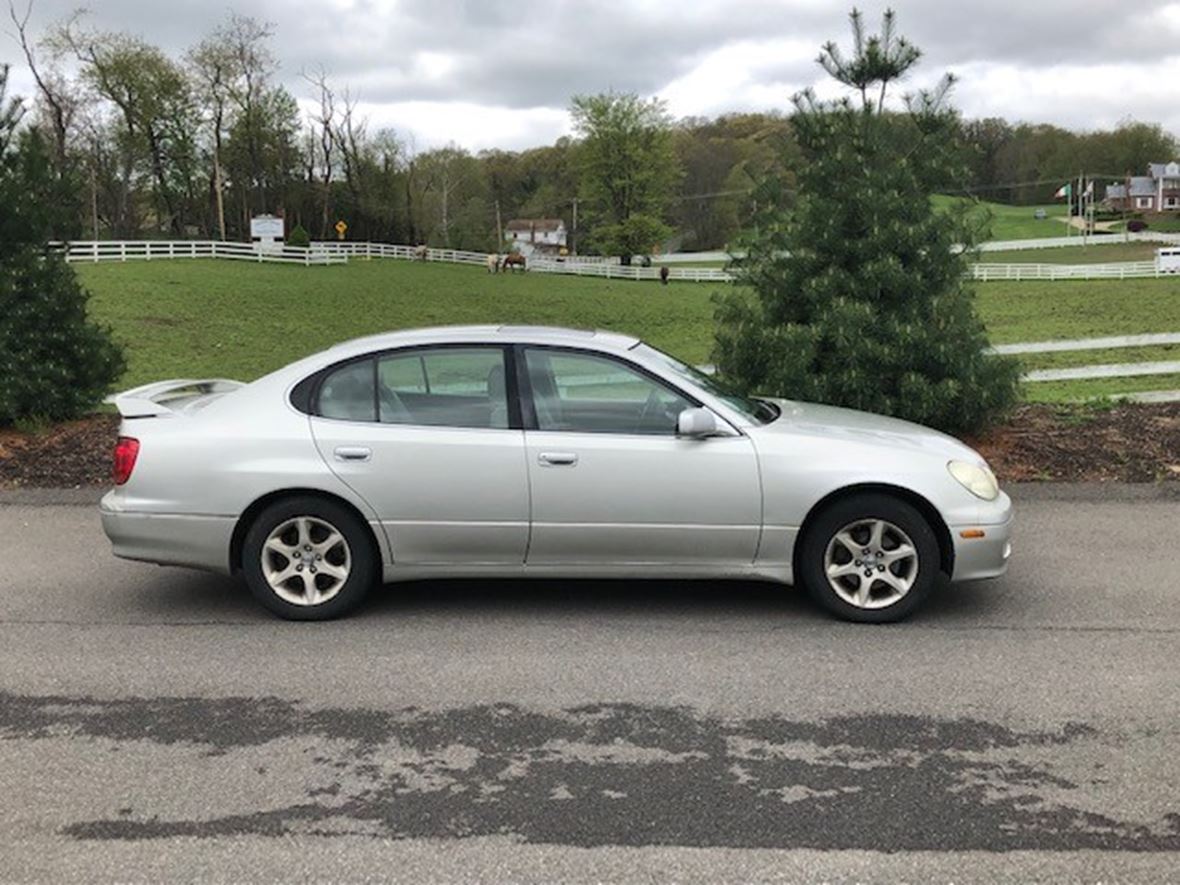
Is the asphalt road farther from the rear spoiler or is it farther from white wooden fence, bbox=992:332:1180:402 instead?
white wooden fence, bbox=992:332:1180:402

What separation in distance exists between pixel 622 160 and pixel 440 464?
8108cm

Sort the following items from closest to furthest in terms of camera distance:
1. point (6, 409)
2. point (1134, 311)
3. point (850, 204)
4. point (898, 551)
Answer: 1. point (898, 551)
2. point (850, 204)
3. point (6, 409)
4. point (1134, 311)

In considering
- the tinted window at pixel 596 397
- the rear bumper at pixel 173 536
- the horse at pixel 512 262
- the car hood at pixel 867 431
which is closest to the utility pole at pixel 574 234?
the horse at pixel 512 262

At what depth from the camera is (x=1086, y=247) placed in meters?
84.9

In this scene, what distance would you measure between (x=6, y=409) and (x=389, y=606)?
6096mm

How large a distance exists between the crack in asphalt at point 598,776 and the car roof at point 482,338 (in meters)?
2.04

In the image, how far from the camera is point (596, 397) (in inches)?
222

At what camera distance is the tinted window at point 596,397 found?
5.53m

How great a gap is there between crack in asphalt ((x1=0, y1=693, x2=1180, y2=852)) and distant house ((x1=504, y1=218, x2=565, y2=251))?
A: 337 ft

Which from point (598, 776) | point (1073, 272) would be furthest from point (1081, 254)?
point (598, 776)

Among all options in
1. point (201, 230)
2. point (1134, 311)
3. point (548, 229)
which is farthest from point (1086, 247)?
point (201, 230)

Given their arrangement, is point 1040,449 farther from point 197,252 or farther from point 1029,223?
point 1029,223

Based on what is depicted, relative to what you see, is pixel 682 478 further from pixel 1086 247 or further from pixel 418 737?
pixel 1086 247

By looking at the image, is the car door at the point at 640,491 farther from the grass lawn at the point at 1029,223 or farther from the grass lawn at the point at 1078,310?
the grass lawn at the point at 1029,223
